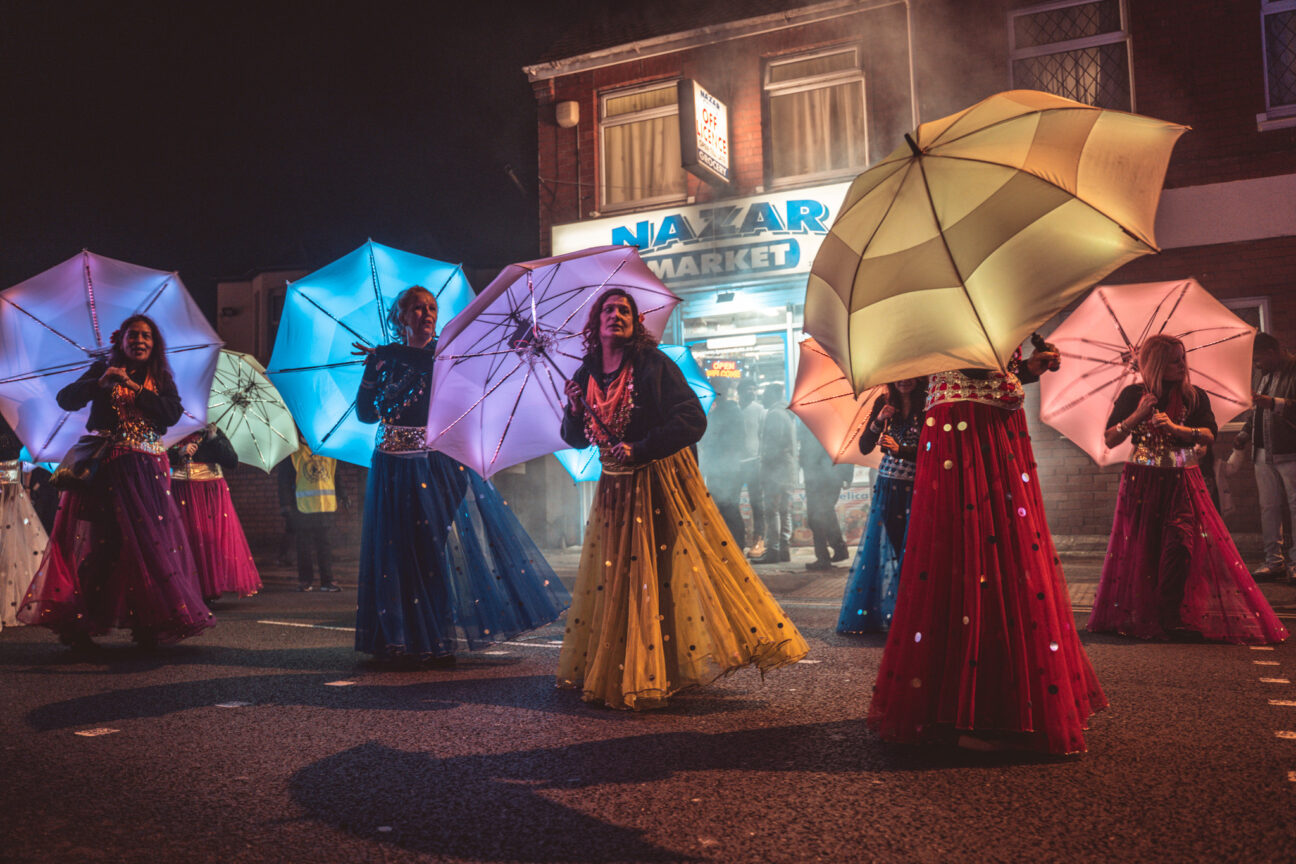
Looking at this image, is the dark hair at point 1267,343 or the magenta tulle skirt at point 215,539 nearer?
the dark hair at point 1267,343

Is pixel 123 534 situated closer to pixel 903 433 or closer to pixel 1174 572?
pixel 903 433

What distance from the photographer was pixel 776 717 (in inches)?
154

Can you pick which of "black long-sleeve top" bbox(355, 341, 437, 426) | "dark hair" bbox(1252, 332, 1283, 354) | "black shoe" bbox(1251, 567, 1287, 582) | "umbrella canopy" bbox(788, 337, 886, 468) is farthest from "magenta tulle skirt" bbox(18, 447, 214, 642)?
"dark hair" bbox(1252, 332, 1283, 354)

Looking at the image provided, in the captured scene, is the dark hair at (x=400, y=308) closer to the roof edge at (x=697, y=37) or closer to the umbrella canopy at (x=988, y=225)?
the umbrella canopy at (x=988, y=225)

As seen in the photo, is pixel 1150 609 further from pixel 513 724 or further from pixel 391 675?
pixel 391 675

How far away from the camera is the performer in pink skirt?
8.66 metres

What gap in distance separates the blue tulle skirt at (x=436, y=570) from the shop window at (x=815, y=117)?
31.1 feet

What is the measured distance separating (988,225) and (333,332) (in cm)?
409

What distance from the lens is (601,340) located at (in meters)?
4.74

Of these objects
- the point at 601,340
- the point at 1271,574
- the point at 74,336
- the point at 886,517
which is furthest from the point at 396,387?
the point at 1271,574

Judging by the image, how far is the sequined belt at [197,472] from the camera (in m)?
8.82

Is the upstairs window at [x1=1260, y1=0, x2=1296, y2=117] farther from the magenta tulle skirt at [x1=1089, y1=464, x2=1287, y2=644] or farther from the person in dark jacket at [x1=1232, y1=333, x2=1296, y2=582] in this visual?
the magenta tulle skirt at [x1=1089, y1=464, x2=1287, y2=644]

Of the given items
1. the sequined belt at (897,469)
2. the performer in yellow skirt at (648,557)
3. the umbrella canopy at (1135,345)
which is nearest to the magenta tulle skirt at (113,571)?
the performer in yellow skirt at (648,557)

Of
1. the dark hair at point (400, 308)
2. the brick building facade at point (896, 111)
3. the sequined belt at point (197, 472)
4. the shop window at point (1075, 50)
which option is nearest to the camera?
the dark hair at point (400, 308)
